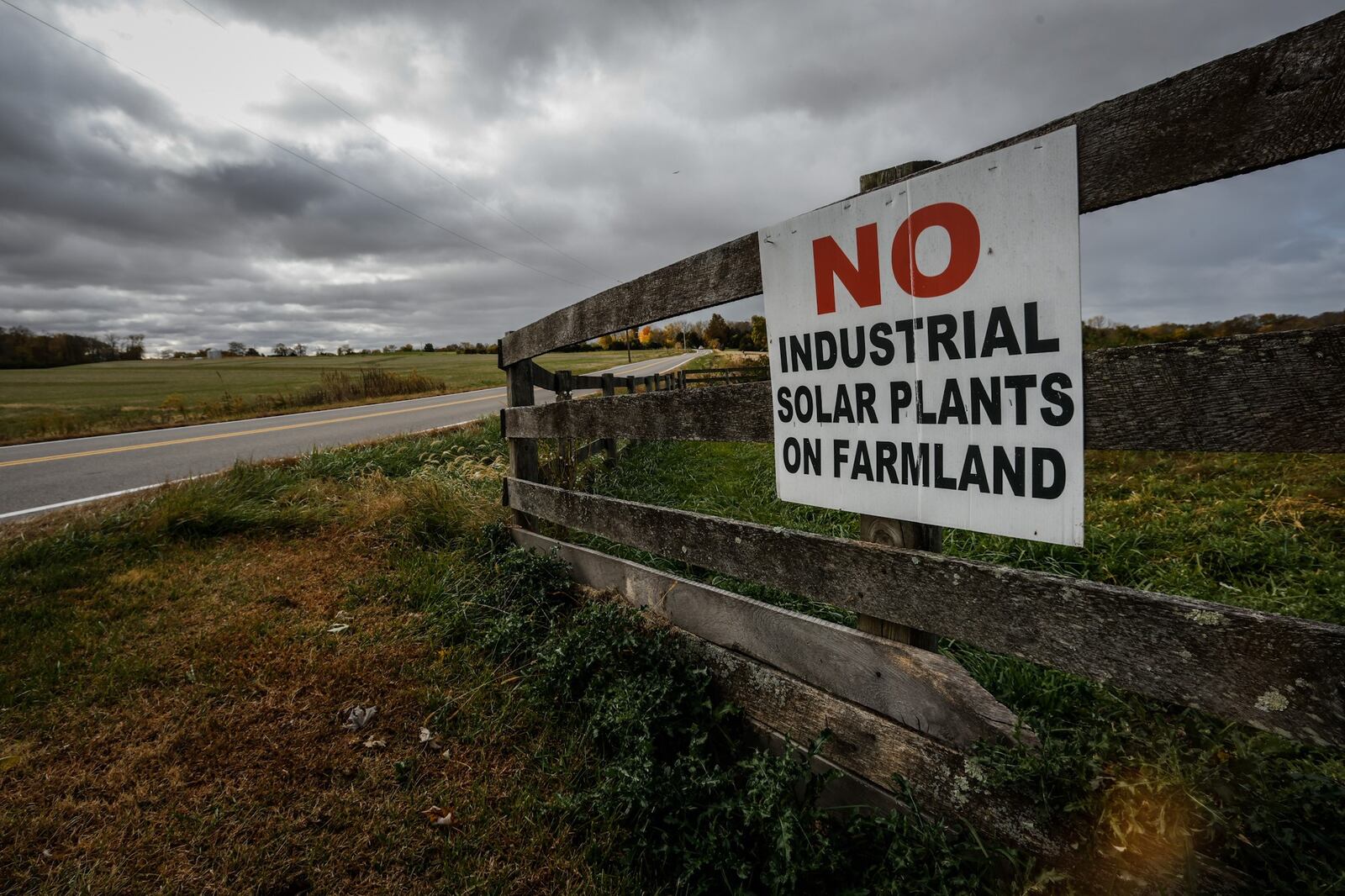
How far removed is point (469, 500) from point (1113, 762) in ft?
15.4

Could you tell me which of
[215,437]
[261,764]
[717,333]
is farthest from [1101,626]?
[717,333]

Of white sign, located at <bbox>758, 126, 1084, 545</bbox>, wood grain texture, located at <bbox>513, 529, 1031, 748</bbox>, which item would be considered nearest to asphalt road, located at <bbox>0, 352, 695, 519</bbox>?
wood grain texture, located at <bbox>513, 529, 1031, 748</bbox>

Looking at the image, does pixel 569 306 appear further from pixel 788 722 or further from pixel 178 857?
pixel 178 857

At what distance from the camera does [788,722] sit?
2.23 m

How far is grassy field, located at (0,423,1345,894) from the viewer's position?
1641 mm

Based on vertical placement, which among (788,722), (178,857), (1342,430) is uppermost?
(1342,430)

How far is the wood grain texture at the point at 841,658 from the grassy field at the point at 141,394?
15.6m

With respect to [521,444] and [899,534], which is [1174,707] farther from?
[521,444]

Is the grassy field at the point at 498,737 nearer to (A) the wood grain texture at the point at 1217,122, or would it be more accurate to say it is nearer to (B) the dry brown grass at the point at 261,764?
(B) the dry brown grass at the point at 261,764

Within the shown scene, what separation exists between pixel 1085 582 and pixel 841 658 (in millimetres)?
872

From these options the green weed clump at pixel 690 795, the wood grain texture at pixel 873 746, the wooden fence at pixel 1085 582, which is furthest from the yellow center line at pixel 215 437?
the wood grain texture at pixel 873 746

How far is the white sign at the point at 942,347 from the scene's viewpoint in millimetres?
1437

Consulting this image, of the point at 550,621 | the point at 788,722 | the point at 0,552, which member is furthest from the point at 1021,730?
the point at 0,552

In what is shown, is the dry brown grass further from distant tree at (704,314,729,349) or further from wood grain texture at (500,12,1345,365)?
distant tree at (704,314,729,349)
